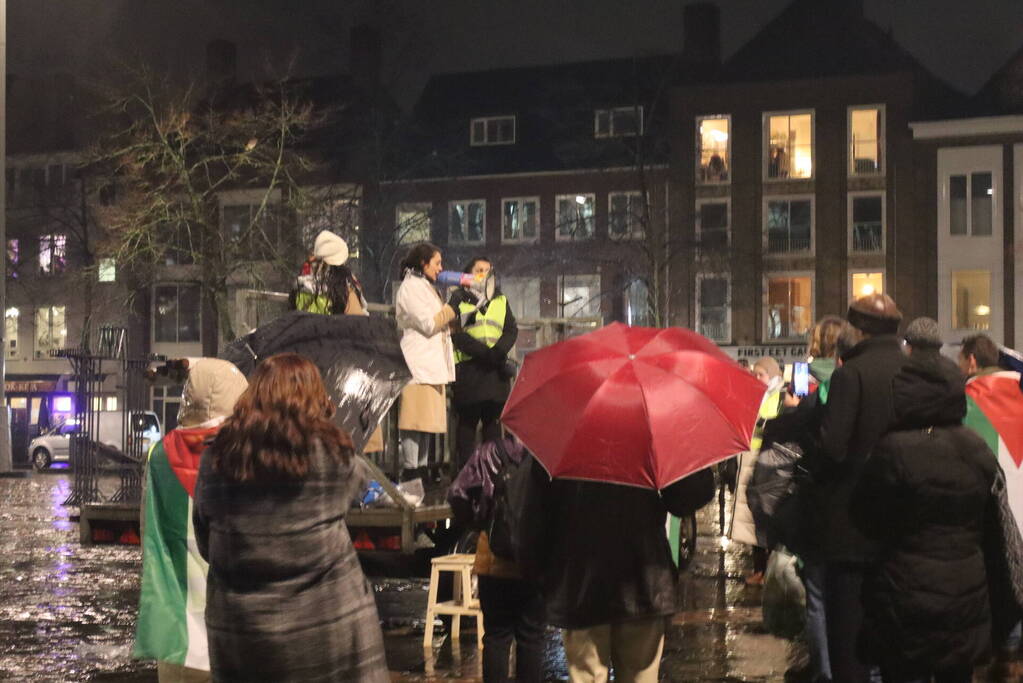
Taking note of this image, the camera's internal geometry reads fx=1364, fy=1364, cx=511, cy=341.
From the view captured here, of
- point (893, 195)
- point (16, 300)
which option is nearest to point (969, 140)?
point (893, 195)

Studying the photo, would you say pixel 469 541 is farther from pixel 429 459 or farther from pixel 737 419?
pixel 737 419

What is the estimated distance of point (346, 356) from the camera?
320 inches

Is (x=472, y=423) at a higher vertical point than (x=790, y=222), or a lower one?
lower

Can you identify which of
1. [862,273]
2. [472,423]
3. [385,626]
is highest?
[862,273]

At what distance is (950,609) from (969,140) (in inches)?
1646

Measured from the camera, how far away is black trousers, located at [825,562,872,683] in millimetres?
5941

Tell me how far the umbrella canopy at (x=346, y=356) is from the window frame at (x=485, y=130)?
43.5 meters

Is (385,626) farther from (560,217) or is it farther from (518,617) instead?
(560,217)

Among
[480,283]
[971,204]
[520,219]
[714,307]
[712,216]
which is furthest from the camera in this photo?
[520,219]

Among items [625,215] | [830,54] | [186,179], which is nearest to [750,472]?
[186,179]

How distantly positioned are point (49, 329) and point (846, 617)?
5431 cm

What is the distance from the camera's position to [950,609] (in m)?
5.12

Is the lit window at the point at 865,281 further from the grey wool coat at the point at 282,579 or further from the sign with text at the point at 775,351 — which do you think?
the grey wool coat at the point at 282,579

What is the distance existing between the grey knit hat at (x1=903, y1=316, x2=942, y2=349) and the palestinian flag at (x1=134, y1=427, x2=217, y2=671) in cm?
305
